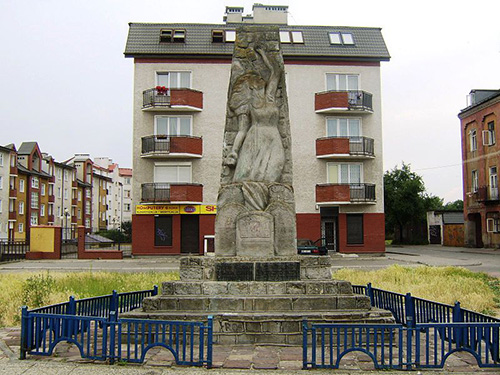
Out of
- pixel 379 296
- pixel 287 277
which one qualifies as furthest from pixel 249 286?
pixel 379 296

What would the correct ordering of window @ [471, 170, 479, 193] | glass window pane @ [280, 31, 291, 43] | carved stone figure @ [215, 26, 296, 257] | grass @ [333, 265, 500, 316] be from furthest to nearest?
window @ [471, 170, 479, 193], glass window pane @ [280, 31, 291, 43], grass @ [333, 265, 500, 316], carved stone figure @ [215, 26, 296, 257]

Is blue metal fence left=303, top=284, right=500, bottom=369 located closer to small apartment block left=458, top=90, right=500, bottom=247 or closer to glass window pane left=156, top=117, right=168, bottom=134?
glass window pane left=156, top=117, right=168, bottom=134

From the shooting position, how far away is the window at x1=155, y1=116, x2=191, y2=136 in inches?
1310

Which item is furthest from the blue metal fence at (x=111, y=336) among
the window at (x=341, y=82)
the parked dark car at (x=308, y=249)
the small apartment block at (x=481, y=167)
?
the small apartment block at (x=481, y=167)

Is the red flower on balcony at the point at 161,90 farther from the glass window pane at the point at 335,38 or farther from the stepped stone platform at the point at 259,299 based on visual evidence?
the stepped stone platform at the point at 259,299

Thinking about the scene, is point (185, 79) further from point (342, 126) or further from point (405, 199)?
point (405, 199)

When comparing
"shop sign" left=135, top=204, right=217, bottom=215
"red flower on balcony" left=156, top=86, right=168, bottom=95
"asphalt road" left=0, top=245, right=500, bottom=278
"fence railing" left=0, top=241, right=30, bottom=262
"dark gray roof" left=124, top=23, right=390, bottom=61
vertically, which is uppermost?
"dark gray roof" left=124, top=23, right=390, bottom=61

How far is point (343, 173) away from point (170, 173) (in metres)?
10.8

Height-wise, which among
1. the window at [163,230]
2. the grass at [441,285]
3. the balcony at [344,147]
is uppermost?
the balcony at [344,147]

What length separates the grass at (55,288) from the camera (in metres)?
A: 11.3

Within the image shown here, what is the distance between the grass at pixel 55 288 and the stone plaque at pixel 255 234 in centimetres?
444

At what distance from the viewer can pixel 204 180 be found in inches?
1314

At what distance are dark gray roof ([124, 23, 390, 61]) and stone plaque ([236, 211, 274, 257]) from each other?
2505 centimetres

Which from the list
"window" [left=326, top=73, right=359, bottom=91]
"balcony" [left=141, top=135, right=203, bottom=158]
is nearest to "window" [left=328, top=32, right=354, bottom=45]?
"window" [left=326, top=73, right=359, bottom=91]
